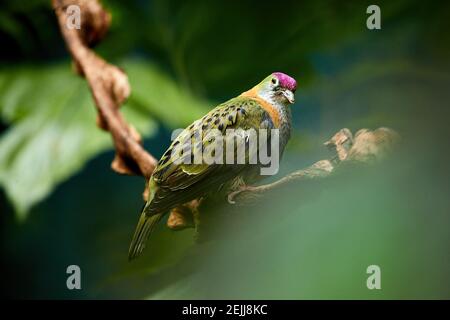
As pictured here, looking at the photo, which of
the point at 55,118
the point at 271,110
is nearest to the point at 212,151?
the point at 271,110

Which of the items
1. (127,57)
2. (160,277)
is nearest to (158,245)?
(160,277)

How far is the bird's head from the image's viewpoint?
1.36 meters

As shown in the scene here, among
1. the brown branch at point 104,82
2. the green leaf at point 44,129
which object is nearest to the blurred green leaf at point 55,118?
the green leaf at point 44,129

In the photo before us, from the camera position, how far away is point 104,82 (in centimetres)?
152

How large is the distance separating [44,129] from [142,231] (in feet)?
1.62

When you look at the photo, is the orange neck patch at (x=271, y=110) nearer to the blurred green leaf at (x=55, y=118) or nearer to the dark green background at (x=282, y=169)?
the dark green background at (x=282, y=169)

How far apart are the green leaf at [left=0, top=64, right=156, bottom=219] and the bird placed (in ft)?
1.00

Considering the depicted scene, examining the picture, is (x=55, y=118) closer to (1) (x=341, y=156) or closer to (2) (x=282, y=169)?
(2) (x=282, y=169)

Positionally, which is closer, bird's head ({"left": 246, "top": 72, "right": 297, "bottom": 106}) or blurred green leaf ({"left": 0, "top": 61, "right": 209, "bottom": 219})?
bird's head ({"left": 246, "top": 72, "right": 297, "bottom": 106})

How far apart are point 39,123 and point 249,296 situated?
2.60 ft

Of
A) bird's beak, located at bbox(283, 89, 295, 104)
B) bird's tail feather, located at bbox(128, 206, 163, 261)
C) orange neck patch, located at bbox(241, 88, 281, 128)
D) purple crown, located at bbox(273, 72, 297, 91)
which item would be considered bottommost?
bird's tail feather, located at bbox(128, 206, 163, 261)

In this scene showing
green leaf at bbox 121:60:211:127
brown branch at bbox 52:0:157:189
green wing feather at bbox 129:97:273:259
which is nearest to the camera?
green wing feather at bbox 129:97:273:259

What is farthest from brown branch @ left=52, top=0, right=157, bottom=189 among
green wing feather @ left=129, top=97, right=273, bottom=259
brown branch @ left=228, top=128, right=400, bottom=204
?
brown branch @ left=228, top=128, right=400, bottom=204

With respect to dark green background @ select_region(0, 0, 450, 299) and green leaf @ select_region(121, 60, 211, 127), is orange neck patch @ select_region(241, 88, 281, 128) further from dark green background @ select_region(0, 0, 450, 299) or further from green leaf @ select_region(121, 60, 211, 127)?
green leaf @ select_region(121, 60, 211, 127)
